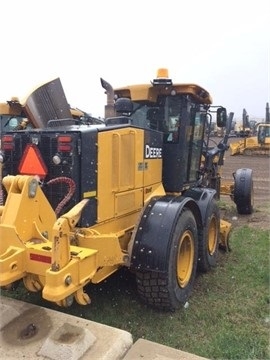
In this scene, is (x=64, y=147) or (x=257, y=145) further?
(x=257, y=145)

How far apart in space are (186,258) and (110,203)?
1119 mm

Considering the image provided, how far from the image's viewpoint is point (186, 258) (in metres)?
4.27

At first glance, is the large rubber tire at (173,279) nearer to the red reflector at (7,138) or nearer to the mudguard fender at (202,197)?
the mudguard fender at (202,197)

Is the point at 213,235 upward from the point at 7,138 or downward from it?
downward

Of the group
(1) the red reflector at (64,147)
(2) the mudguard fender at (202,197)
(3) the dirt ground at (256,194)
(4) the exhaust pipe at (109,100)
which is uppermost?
(4) the exhaust pipe at (109,100)

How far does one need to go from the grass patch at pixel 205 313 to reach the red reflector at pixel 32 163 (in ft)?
4.30

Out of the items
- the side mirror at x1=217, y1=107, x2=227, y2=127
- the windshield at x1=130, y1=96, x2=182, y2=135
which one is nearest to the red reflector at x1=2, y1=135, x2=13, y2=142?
the windshield at x1=130, y1=96, x2=182, y2=135

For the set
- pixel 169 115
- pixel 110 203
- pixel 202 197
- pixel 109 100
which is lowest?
pixel 202 197

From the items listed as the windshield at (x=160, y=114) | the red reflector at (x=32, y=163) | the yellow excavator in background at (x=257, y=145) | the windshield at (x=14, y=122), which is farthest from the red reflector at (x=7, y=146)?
the yellow excavator in background at (x=257, y=145)

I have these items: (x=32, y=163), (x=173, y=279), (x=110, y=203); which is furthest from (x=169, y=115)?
(x=173, y=279)

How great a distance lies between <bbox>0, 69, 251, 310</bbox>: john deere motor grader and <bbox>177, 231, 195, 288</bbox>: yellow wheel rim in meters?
0.01

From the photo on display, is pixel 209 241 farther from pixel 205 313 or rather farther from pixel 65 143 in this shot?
pixel 65 143

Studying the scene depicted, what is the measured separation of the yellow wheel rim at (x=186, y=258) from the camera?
4.12 meters

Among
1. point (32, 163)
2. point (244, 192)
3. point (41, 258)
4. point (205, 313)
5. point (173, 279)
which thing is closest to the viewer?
point (41, 258)
